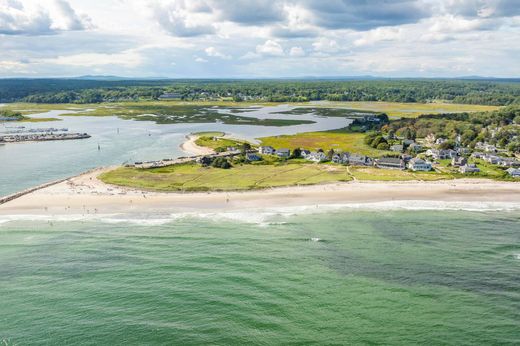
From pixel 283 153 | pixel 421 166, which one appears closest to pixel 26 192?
pixel 283 153

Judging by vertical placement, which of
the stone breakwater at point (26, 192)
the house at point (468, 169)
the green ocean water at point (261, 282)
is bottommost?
the green ocean water at point (261, 282)

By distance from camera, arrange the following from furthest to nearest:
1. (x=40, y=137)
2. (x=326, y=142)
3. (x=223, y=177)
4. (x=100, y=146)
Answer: (x=40, y=137) < (x=326, y=142) < (x=100, y=146) < (x=223, y=177)

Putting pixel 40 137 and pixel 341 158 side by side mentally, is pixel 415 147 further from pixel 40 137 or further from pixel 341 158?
pixel 40 137

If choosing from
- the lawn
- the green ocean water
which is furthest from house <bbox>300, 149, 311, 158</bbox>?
the green ocean water

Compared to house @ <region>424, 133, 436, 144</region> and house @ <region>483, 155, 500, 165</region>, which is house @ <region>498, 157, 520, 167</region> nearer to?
house @ <region>483, 155, 500, 165</region>

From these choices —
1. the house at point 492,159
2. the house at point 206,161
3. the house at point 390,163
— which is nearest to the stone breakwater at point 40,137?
the house at point 206,161

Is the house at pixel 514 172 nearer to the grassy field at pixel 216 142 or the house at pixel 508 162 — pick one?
the house at pixel 508 162

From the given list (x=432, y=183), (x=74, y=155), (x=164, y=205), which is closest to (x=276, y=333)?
(x=164, y=205)
